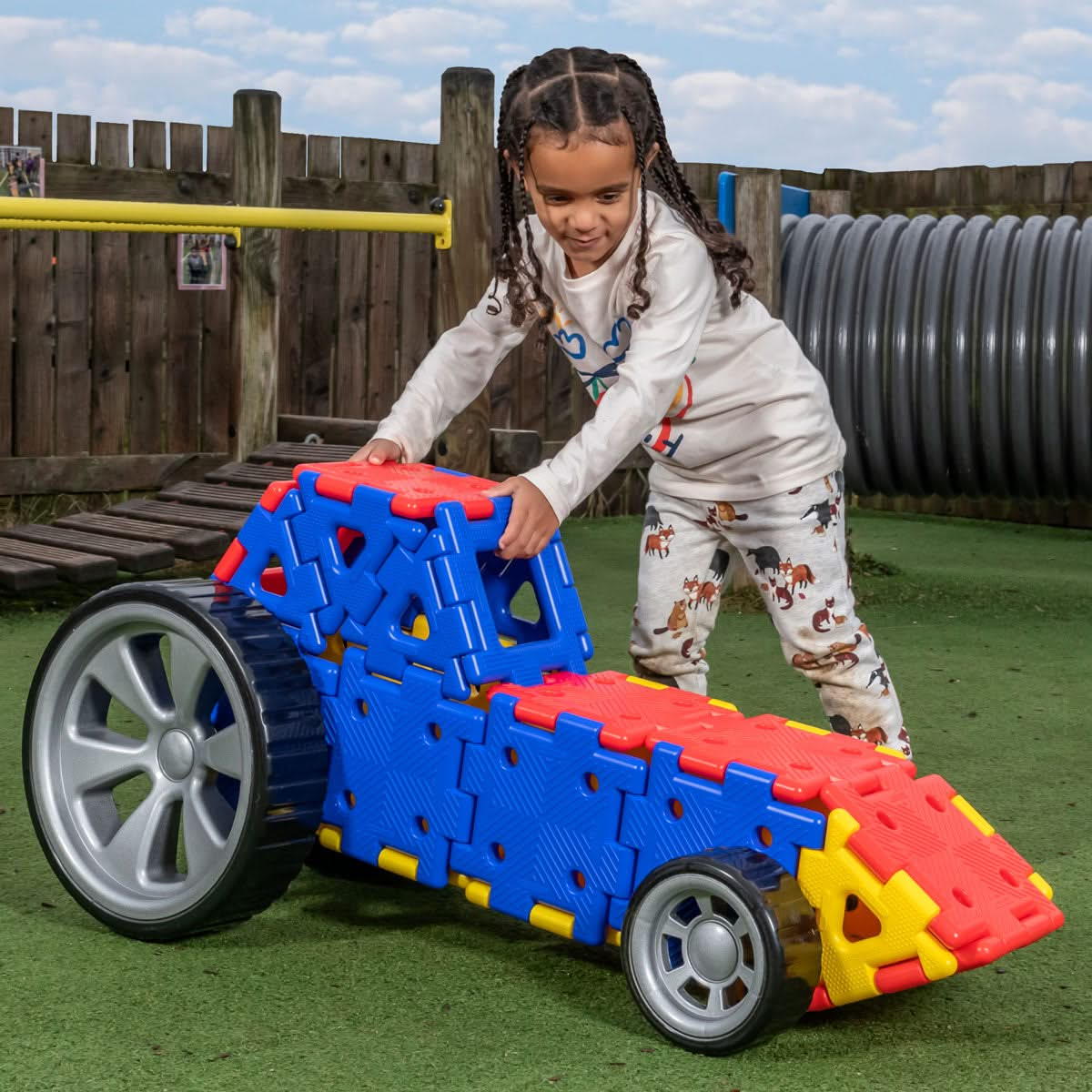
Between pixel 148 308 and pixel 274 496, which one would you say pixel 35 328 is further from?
pixel 274 496

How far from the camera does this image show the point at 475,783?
2.26 m

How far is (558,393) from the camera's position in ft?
27.0

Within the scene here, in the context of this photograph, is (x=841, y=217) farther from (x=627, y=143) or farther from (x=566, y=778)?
(x=566, y=778)

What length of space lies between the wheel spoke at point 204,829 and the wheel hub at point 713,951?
2.35 feet

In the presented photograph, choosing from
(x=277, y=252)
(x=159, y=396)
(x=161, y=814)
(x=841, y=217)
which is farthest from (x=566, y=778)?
(x=159, y=396)

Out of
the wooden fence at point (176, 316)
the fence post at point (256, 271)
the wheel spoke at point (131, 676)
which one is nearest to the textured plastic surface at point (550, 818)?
the wheel spoke at point (131, 676)

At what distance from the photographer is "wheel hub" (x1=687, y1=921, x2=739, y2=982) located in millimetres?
1964

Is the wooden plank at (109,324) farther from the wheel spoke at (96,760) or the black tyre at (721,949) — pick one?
the black tyre at (721,949)

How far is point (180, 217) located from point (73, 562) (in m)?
1.14

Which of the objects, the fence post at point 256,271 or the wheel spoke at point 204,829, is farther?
the fence post at point 256,271

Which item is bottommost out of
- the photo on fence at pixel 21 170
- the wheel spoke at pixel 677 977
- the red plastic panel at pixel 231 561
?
the wheel spoke at pixel 677 977

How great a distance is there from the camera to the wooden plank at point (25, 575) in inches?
196

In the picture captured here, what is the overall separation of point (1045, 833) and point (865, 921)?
1143 mm

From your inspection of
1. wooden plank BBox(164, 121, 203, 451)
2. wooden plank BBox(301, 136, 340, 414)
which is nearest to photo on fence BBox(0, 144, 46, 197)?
wooden plank BBox(164, 121, 203, 451)
